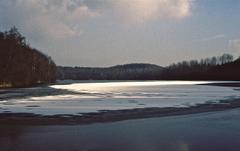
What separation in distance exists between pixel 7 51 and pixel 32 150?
270ft

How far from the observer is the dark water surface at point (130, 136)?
487 inches

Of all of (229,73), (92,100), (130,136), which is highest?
(229,73)

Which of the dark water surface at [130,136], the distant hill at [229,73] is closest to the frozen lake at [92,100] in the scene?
the dark water surface at [130,136]

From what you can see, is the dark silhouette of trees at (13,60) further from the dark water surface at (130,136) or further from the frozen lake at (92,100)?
the dark water surface at (130,136)

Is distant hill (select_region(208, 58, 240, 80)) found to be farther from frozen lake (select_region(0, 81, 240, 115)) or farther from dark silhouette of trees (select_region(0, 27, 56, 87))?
frozen lake (select_region(0, 81, 240, 115))

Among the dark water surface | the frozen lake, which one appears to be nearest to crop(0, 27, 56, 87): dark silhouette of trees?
the frozen lake

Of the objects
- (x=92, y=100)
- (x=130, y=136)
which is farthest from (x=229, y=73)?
(x=130, y=136)

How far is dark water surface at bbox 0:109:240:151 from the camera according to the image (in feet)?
40.5

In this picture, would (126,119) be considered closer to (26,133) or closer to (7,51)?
(26,133)

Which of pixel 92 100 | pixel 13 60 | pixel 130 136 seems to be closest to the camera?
pixel 130 136

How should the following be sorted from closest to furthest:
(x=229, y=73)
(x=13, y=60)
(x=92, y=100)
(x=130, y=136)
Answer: (x=130, y=136) < (x=92, y=100) < (x=13, y=60) < (x=229, y=73)

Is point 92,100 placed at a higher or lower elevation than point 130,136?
higher

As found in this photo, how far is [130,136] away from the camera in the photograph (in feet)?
48.0

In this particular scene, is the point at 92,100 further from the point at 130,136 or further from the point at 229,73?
the point at 229,73
